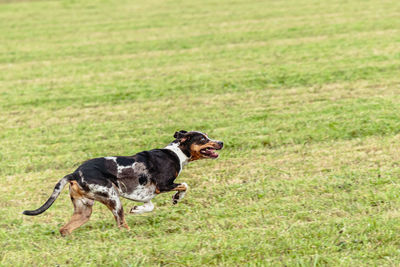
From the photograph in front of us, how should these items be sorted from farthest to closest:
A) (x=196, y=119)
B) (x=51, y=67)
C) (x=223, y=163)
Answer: (x=51, y=67) < (x=196, y=119) < (x=223, y=163)

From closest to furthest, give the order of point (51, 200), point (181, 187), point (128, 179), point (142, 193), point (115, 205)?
1. point (51, 200)
2. point (115, 205)
3. point (128, 179)
4. point (142, 193)
5. point (181, 187)

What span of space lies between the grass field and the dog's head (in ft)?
1.80

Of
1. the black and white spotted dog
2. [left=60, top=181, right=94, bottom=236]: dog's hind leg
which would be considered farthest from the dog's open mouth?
[left=60, top=181, right=94, bottom=236]: dog's hind leg

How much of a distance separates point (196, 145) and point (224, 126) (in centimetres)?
300

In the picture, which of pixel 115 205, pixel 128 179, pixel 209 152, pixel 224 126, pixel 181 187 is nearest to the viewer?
pixel 115 205

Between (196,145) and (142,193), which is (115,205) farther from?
(196,145)

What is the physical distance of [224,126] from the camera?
10039 millimetres

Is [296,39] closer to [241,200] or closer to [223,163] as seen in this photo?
[223,163]

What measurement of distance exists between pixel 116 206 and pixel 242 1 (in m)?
18.1

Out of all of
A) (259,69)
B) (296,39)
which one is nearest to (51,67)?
(259,69)

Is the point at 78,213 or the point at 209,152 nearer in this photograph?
the point at 78,213

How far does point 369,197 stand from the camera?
6.65 metres

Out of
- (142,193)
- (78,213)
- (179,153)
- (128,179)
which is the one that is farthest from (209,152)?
(78,213)

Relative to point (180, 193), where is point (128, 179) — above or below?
above
